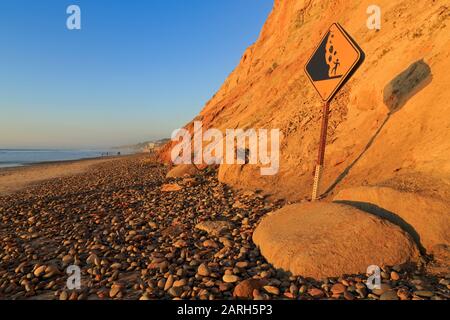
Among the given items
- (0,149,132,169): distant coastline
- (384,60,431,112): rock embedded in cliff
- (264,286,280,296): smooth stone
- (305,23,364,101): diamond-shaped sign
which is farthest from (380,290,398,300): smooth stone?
(0,149,132,169): distant coastline

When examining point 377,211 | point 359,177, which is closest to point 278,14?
point 359,177

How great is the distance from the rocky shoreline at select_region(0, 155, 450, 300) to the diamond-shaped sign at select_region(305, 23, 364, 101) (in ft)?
10.4

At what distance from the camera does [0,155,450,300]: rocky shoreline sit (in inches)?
131

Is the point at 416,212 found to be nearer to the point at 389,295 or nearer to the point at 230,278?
the point at 389,295

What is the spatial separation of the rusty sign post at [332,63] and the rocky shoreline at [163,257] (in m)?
2.61

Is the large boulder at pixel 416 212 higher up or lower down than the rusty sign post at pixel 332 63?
lower down

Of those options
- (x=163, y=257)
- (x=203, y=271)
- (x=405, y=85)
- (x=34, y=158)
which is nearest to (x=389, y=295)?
(x=203, y=271)

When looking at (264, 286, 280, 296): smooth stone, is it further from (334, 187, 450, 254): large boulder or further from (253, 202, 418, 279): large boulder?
(334, 187, 450, 254): large boulder

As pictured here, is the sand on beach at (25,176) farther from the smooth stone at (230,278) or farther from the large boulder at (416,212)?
the large boulder at (416,212)

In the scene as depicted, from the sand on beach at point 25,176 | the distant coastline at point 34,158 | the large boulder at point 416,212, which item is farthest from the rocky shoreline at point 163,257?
the distant coastline at point 34,158

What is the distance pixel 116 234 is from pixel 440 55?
28.2ft

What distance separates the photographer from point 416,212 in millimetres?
4203

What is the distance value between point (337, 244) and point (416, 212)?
147 centimetres

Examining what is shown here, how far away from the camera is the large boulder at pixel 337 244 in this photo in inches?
142
